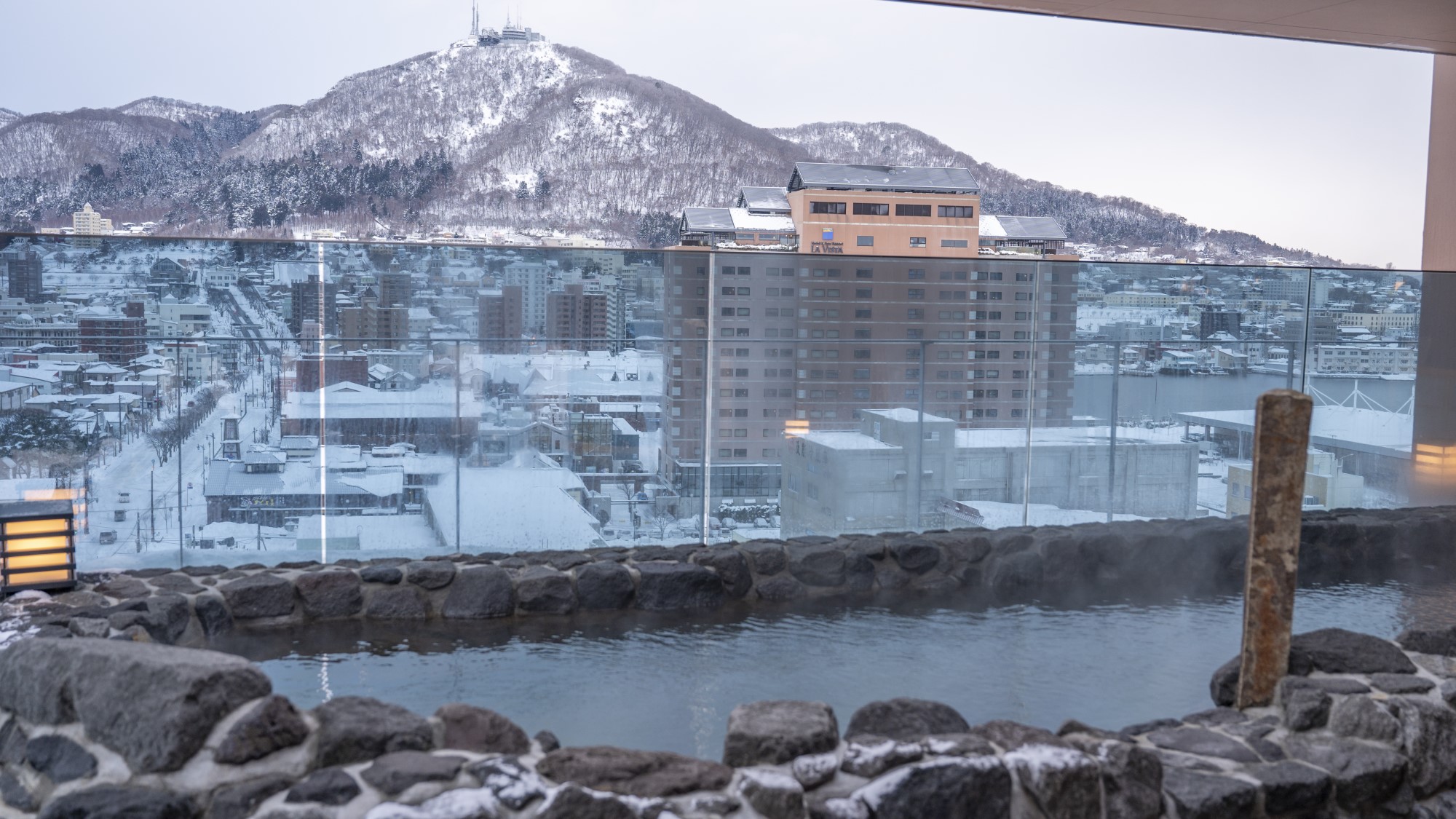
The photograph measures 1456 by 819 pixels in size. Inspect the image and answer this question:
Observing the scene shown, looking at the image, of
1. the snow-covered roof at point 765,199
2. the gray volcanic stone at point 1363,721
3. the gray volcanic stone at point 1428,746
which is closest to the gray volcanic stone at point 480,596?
the gray volcanic stone at point 1363,721

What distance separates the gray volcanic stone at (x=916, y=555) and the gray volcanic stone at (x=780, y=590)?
487mm

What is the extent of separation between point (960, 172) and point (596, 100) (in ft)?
16.7

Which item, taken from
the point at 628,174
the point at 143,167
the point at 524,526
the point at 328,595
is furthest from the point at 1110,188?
the point at 143,167

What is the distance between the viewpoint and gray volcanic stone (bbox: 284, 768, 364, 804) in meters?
2.12

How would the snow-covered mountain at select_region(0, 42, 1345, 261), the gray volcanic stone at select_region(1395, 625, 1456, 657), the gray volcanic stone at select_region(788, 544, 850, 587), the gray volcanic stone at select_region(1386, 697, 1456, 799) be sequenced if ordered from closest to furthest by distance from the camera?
the gray volcanic stone at select_region(1386, 697, 1456, 799) < the gray volcanic stone at select_region(1395, 625, 1456, 657) < the gray volcanic stone at select_region(788, 544, 850, 587) < the snow-covered mountain at select_region(0, 42, 1345, 261)

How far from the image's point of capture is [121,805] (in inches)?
82.8

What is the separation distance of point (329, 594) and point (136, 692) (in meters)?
2.03

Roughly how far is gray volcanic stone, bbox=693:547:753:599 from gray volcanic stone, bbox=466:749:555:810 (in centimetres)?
240

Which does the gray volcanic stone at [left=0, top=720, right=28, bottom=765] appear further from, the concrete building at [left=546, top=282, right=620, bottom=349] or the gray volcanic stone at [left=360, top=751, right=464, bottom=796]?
the concrete building at [left=546, top=282, right=620, bottom=349]

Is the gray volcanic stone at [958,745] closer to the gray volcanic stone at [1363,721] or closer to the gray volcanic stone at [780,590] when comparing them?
the gray volcanic stone at [1363,721]

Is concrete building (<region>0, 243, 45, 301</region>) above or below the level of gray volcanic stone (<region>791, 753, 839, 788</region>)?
above

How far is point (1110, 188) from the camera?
1321 centimetres

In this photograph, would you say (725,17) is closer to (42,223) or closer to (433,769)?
(42,223)

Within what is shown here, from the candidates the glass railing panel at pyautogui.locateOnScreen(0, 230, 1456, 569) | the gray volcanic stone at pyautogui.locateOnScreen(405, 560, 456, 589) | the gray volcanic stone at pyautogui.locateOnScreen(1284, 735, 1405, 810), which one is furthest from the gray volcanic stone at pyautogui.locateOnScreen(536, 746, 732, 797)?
the glass railing panel at pyautogui.locateOnScreen(0, 230, 1456, 569)
